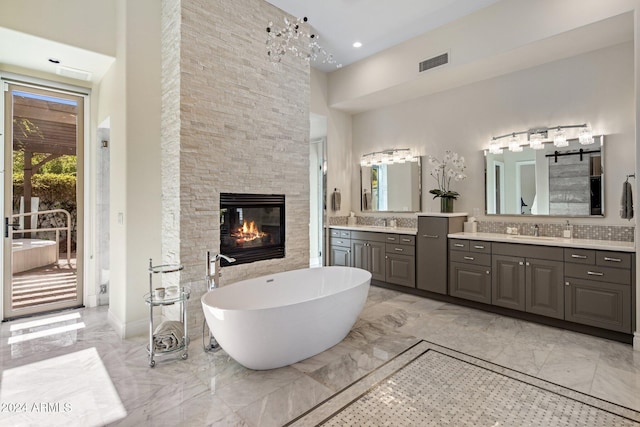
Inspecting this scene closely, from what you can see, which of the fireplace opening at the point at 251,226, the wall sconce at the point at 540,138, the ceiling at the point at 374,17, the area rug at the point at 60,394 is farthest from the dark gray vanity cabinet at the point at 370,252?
the area rug at the point at 60,394

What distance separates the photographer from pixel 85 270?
4.14 metres

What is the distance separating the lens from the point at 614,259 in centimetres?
303

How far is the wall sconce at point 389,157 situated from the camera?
17.4ft

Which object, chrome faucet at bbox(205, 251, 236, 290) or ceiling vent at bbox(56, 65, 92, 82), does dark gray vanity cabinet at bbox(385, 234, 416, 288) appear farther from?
ceiling vent at bbox(56, 65, 92, 82)

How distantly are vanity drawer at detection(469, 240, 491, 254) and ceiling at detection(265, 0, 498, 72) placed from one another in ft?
8.95

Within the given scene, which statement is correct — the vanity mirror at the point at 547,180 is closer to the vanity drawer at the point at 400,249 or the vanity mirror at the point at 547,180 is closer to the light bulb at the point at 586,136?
the light bulb at the point at 586,136

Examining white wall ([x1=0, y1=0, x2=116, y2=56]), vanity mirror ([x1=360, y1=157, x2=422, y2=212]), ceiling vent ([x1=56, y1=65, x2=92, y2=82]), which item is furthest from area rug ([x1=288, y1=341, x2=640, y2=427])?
ceiling vent ([x1=56, y1=65, x2=92, y2=82])

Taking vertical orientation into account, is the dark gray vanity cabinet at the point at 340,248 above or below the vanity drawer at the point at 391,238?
below

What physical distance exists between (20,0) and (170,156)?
1.83 metres

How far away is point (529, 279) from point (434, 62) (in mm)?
2863

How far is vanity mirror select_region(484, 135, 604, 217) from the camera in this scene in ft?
11.9

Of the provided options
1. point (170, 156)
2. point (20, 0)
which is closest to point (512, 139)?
point (170, 156)

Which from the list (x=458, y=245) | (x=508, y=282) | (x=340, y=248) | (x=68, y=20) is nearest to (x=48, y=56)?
(x=68, y=20)

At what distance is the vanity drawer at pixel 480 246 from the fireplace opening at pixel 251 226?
234cm
